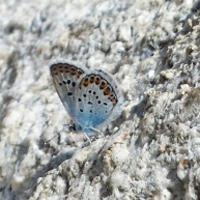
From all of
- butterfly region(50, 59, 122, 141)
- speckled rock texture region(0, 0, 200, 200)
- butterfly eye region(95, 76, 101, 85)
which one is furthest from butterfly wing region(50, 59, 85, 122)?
speckled rock texture region(0, 0, 200, 200)

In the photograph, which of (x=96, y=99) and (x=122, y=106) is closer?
(x=122, y=106)

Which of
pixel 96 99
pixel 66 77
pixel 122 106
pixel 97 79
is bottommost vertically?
pixel 122 106

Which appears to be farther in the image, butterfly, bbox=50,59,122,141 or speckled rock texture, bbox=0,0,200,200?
butterfly, bbox=50,59,122,141

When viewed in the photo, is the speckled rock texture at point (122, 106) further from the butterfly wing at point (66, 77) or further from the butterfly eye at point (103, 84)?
the butterfly wing at point (66, 77)

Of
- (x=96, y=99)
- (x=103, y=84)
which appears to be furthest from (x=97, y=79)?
(x=96, y=99)

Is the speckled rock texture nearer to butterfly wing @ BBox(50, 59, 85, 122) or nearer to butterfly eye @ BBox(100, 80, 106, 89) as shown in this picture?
butterfly eye @ BBox(100, 80, 106, 89)

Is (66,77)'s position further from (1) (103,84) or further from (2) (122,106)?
(2) (122,106)

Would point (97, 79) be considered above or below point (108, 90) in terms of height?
above

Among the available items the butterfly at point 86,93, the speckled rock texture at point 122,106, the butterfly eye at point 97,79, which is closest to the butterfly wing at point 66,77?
the butterfly at point 86,93
